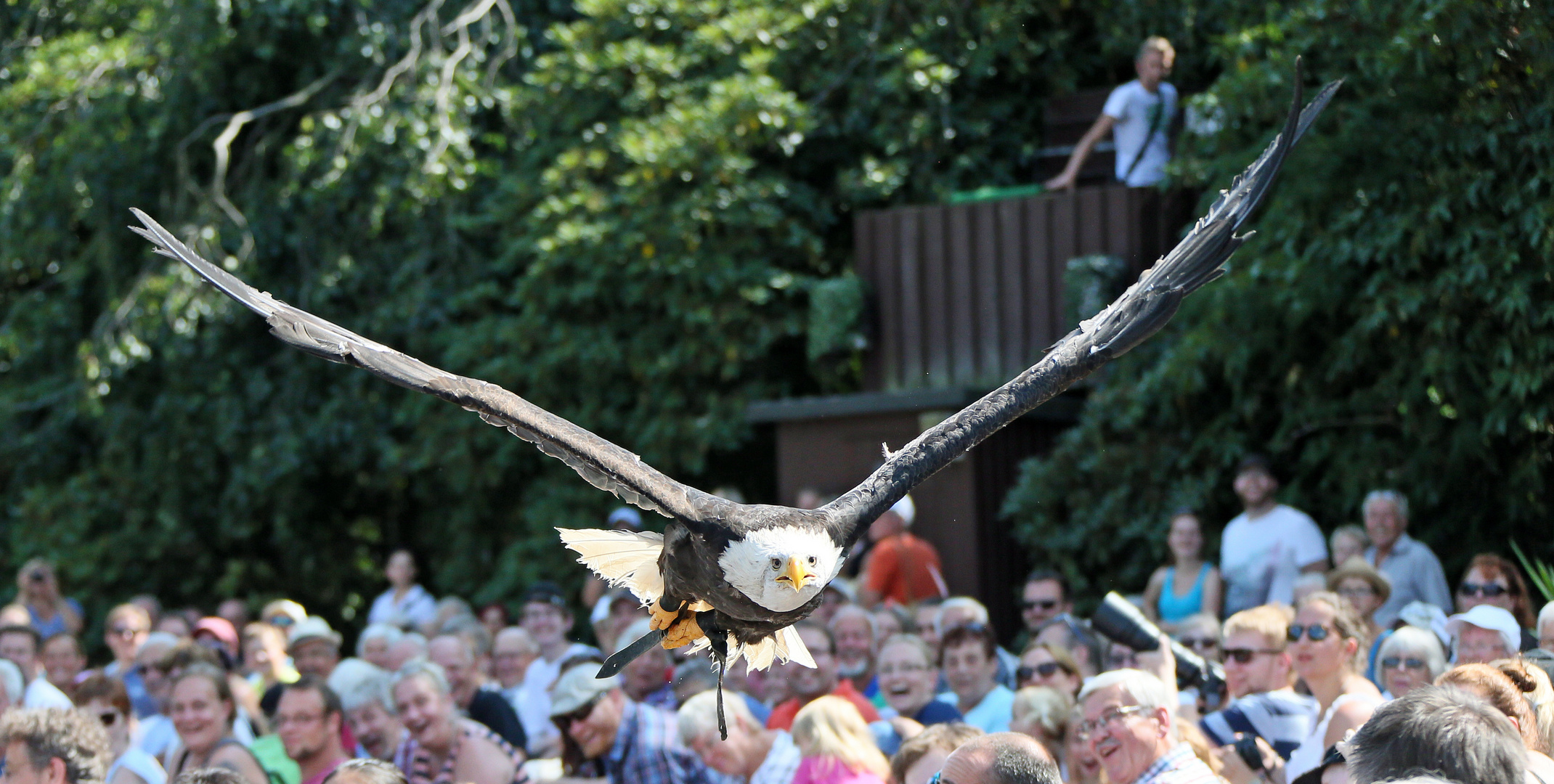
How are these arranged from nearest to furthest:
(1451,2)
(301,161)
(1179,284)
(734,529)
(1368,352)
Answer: (734,529), (1179,284), (1451,2), (1368,352), (301,161)

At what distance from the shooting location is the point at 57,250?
14.1 m

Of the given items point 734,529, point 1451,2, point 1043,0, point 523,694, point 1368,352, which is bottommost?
point 523,694

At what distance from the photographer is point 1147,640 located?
18.8 ft

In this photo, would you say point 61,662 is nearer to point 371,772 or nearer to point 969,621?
point 371,772

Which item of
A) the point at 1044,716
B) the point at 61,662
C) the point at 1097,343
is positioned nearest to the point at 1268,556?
the point at 1044,716

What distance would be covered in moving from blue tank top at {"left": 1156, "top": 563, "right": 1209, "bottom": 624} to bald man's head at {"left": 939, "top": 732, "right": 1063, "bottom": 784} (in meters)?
4.15

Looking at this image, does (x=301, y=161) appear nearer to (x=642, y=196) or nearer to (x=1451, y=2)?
(x=642, y=196)

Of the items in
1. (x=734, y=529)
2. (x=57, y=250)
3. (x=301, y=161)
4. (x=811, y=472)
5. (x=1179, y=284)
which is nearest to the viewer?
(x=734, y=529)

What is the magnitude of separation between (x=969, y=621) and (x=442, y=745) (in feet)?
7.17

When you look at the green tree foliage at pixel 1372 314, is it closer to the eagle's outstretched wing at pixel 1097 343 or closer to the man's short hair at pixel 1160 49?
the man's short hair at pixel 1160 49

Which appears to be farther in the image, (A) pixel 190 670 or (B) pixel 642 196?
(B) pixel 642 196

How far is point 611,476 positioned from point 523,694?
3.27 metres

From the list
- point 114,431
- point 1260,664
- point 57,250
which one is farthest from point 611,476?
point 57,250

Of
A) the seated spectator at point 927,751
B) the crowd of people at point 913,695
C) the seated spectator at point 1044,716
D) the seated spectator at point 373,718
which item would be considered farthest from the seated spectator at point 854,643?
the seated spectator at point 927,751
